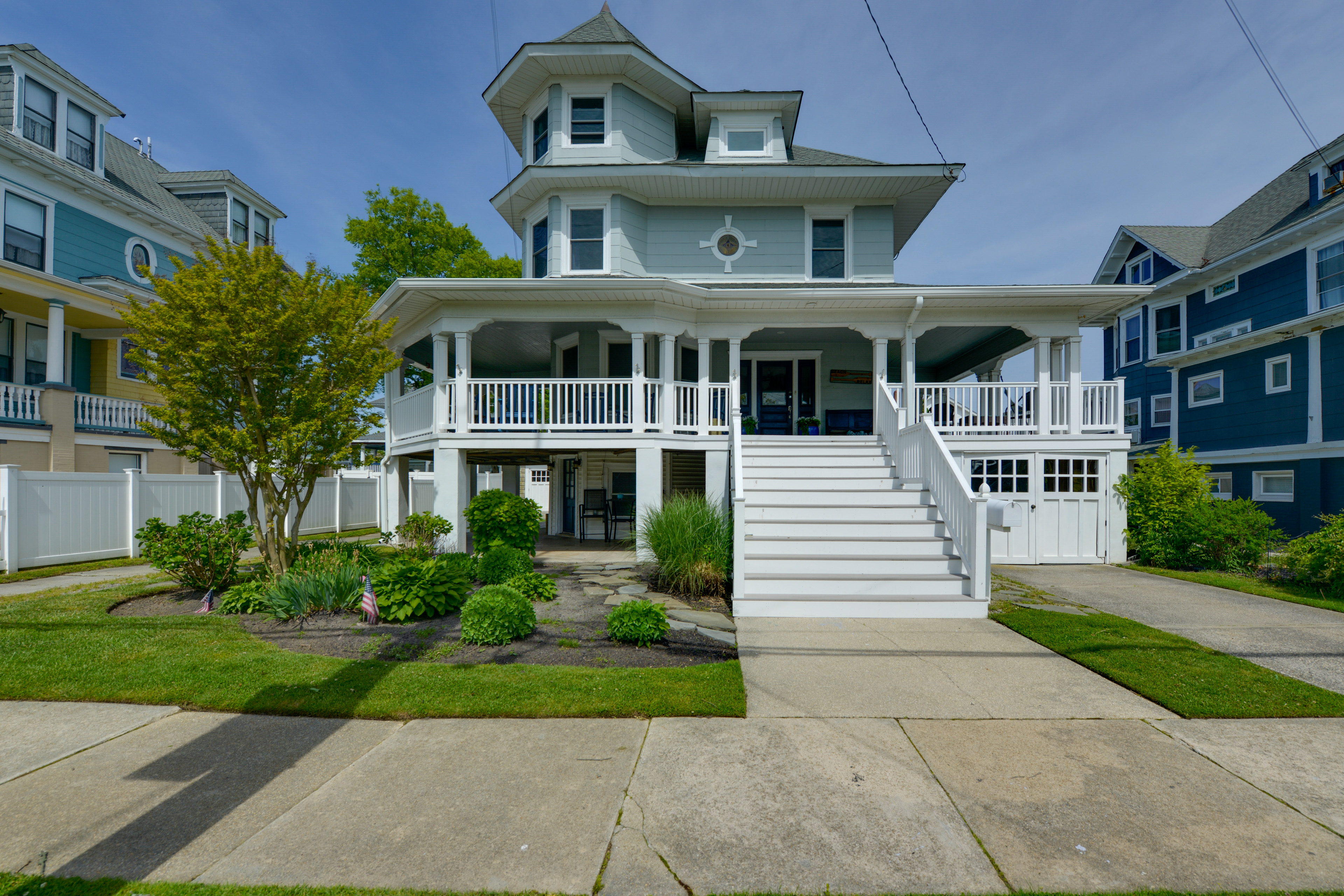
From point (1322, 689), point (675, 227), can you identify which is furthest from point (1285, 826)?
point (675, 227)

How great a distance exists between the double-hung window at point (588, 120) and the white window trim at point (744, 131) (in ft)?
8.61

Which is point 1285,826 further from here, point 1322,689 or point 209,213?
point 209,213

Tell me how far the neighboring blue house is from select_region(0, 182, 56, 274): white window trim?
22.9 meters

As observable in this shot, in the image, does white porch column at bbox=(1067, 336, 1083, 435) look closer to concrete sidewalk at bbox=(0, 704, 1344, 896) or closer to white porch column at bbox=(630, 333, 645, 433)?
white porch column at bbox=(630, 333, 645, 433)

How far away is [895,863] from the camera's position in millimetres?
2350

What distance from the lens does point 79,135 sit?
14586mm

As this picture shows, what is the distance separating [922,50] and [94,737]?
1074cm

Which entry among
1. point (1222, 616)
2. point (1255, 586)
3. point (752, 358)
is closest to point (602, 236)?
point (752, 358)

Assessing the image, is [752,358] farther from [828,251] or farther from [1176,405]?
[1176,405]

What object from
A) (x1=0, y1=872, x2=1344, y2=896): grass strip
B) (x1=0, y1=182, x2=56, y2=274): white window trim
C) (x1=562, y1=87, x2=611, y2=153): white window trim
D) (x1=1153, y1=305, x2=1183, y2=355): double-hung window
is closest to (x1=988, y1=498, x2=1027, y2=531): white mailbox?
(x1=0, y1=872, x2=1344, y2=896): grass strip

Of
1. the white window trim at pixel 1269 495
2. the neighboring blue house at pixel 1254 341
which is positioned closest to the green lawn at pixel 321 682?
the neighboring blue house at pixel 1254 341

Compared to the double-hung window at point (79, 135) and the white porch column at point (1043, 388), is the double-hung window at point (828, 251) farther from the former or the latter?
the double-hung window at point (79, 135)

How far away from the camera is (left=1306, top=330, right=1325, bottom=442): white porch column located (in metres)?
14.0

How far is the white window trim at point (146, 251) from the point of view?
1523 cm
